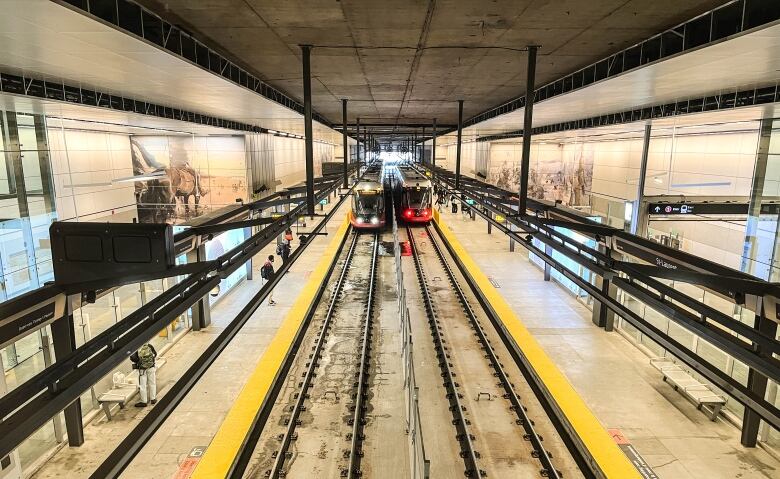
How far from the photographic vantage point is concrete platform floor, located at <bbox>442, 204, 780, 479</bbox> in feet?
23.3

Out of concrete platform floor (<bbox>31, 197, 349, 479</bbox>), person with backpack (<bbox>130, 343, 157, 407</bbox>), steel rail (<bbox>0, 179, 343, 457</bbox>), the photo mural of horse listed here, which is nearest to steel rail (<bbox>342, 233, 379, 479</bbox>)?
concrete platform floor (<bbox>31, 197, 349, 479</bbox>)

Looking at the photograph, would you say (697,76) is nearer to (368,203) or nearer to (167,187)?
(368,203)

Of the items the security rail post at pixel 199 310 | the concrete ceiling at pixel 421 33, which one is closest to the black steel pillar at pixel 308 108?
the concrete ceiling at pixel 421 33

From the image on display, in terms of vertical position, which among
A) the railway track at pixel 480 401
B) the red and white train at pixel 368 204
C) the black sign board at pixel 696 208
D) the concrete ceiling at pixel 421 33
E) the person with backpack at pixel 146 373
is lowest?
the railway track at pixel 480 401

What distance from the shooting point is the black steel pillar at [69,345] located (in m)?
5.12

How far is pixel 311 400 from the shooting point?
891 cm

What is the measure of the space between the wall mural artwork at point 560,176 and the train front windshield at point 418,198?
289 inches

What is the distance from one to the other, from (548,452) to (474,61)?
6.77 metres

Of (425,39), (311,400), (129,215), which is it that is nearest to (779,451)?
(311,400)

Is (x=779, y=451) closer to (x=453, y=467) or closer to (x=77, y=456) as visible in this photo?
(x=453, y=467)

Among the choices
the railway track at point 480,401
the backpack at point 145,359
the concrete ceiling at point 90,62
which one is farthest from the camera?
the backpack at point 145,359

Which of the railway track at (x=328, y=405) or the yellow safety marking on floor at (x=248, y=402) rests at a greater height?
the yellow safety marking on floor at (x=248, y=402)

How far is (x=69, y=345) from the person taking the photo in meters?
6.39

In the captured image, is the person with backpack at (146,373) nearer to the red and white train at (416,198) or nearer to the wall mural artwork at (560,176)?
the red and white train at (416,198)
